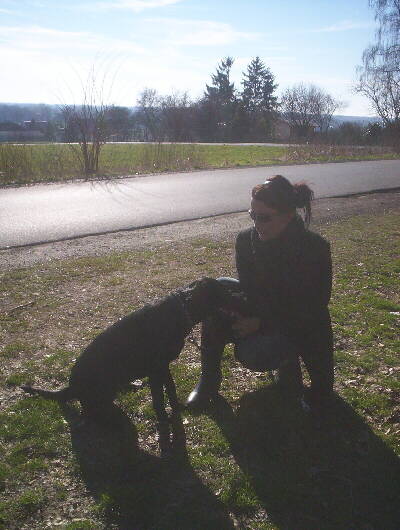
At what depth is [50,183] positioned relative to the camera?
48.2 feet

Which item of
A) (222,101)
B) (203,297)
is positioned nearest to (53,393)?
Result: (203,297)

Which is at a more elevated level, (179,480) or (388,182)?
(388,182)

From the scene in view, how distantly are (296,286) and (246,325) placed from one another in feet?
1.35

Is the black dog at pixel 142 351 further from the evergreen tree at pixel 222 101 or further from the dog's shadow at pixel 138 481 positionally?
the evergreen tree at pixel 222 101

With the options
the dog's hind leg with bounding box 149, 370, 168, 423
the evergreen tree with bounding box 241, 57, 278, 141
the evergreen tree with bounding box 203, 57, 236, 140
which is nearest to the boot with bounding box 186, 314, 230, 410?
the dog's hind leg with bounding box 149, 370, 168, 423

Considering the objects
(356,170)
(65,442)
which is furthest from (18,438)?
(356,170)

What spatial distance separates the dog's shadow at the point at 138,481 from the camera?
101 inches

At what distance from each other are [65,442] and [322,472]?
1554 mm

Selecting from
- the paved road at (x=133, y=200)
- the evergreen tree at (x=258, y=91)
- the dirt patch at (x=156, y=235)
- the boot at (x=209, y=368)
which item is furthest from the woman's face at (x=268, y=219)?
the evergreen tree at (x=258, y=91)

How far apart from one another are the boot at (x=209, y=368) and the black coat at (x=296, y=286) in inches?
14.6

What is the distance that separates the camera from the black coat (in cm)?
326

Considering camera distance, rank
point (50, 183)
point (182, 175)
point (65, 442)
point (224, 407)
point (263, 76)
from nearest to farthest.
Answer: point (65, 442), point (224, 407), point (50, 183), point (182, 175), point (263, 76)

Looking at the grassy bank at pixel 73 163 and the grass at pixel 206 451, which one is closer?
the grass at pixel 206 451

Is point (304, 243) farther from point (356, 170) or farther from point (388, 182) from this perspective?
point (356, 170)
